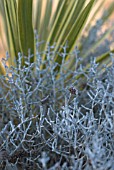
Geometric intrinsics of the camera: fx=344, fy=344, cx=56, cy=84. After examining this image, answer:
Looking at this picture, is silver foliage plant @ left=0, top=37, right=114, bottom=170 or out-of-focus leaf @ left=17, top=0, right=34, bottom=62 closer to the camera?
silver foliage plant @ left=0, top=37, right=114, bottom=170

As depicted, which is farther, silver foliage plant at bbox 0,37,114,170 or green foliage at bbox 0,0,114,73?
green foliage at bbox 0,0,114,73

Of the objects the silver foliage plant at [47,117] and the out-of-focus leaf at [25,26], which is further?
the out-of-focus leaf at [25,26]

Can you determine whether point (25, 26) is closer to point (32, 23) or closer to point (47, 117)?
point (32, 23)

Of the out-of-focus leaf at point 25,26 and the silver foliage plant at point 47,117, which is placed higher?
the out-of-focus leaf at point 25,26

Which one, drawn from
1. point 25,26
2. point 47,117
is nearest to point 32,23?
point 25,26

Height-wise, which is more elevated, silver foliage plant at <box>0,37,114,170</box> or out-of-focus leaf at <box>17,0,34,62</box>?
out-of-focus leaf at <box>17,0,34,62</box>

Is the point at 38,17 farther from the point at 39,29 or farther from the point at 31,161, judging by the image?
the point at 31,161

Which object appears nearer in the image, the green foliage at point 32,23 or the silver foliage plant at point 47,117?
the silver foliage plant at point 47,117

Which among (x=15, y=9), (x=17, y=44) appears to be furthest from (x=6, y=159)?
(x=15, y=9)

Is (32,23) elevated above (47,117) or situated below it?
above

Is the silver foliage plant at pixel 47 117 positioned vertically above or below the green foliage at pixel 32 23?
below

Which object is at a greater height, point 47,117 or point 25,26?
point 25,26

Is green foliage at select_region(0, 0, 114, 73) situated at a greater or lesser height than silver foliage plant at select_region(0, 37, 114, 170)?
greater
